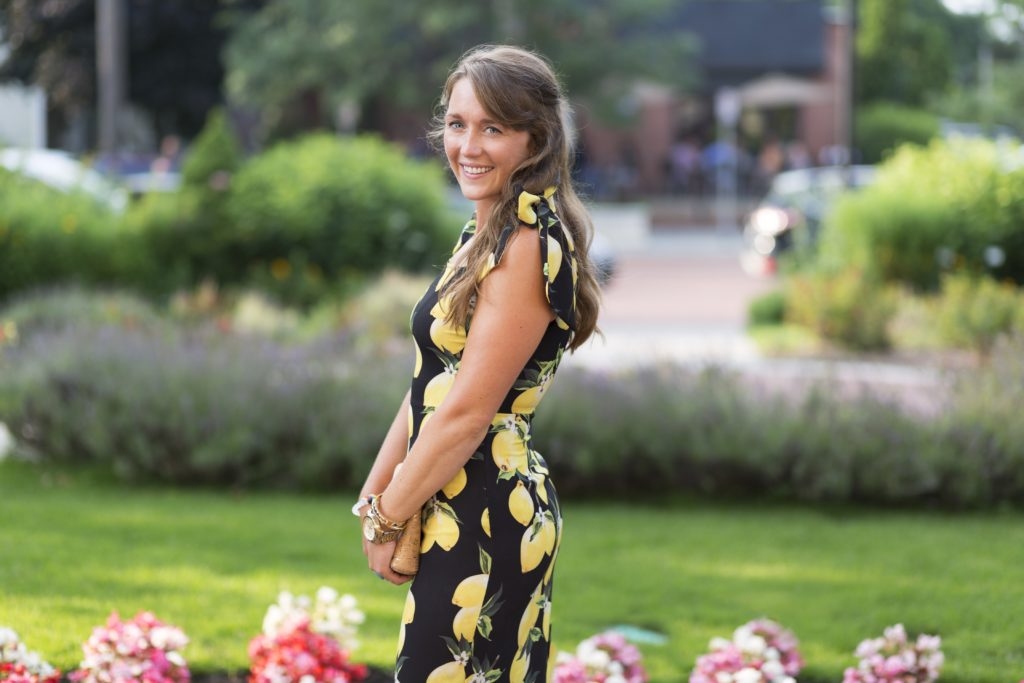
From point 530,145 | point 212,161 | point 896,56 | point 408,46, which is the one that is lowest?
point 530,145

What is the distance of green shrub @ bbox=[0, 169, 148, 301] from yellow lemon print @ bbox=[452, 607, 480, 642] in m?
10.6

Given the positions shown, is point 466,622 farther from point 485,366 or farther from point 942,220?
point 942,220

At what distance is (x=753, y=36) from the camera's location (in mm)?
48281

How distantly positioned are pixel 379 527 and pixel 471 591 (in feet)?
0.79

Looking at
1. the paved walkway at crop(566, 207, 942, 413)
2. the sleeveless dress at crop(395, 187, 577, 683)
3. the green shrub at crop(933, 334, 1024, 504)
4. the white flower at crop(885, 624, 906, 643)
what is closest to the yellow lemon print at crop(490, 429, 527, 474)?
the sleeveless dress at crop(395, 187, 577, 683)

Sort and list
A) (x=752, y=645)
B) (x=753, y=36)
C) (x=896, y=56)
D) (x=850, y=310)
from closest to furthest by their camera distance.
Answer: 1. (x=752, y=645)
2. (x=850, y=310)
3. (x=896, y=56)
4. (x=753, y=36)

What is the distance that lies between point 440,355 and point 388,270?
1203 centimetres

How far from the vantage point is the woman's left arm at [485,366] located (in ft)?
9.98

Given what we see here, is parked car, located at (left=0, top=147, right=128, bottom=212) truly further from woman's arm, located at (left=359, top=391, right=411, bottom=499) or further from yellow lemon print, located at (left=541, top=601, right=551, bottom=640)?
yellow lemon print, located at (left=541, top=601, right=551, bottom=640)

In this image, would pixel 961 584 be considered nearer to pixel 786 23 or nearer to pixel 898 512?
pixel 898 512

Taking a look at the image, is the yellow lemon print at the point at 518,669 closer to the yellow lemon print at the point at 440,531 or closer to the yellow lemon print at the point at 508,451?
the yellow lemon print at the point at 440,531

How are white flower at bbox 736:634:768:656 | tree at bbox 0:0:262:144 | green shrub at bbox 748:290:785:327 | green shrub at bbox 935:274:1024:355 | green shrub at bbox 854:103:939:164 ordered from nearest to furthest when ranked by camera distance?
white flower at bbox 736:634:768:656, green shrub at bbox 935:274:1024:355, green shrub at bbox 748:290:785:327, tree at bbox 0:0:262:144, green shrub at bbox 854:103:939:164

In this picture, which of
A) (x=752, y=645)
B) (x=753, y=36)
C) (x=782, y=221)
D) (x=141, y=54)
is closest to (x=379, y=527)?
(x=752, y=645)

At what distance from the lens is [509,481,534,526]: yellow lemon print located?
3.17 metres
